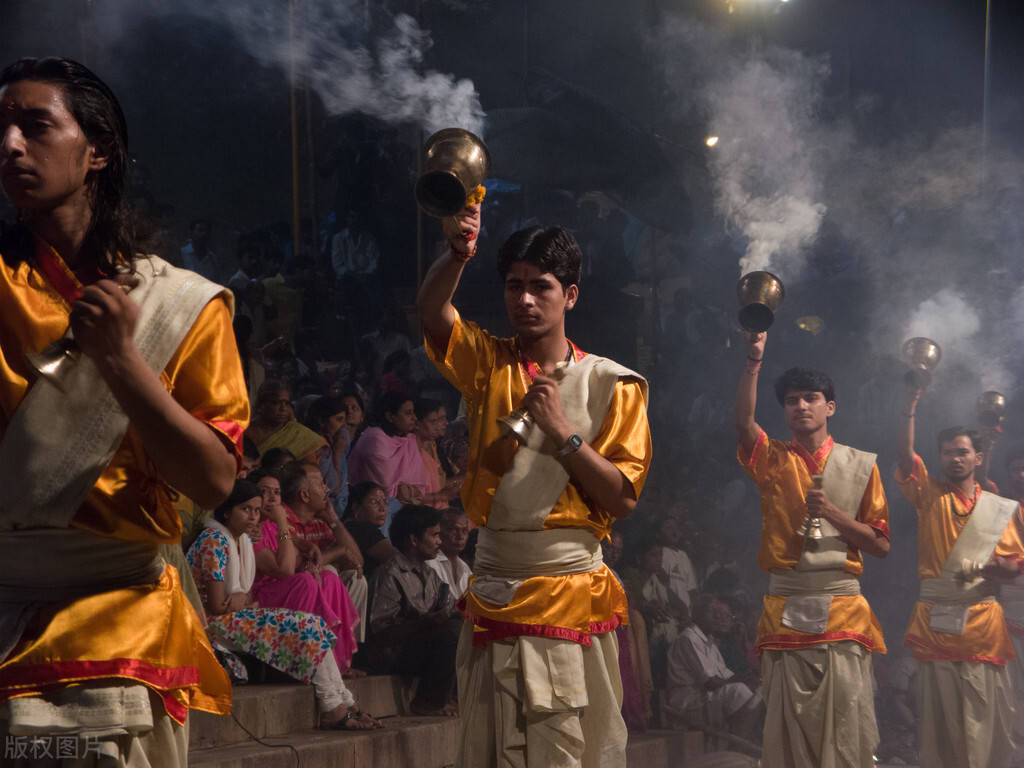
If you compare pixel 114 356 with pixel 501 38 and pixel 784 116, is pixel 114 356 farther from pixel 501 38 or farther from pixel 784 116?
pixel 784 116

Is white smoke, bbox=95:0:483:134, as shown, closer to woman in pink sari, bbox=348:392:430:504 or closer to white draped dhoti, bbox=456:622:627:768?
woman in pink sari, bbox=348:392:430:504

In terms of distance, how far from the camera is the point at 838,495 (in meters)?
6.30

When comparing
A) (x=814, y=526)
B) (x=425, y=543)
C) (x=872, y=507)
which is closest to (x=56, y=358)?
(x=814, y=526)

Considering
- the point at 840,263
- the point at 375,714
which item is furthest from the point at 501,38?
the point at 375,714

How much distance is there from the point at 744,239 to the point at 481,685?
9.66 m

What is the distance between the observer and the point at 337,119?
342 inches

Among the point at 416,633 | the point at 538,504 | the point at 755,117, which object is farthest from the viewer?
the point at 755,117

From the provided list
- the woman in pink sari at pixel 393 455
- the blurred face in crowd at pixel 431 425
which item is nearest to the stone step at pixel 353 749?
the woman in pink sari at pixel 393 455

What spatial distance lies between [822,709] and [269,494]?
291 centimetres

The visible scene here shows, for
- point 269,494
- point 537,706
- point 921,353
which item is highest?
point 921,353

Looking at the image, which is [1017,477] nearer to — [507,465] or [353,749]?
[353,749]

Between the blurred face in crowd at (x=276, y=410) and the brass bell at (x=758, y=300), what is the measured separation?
258 cm

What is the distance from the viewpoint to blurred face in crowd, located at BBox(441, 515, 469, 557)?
6.96m

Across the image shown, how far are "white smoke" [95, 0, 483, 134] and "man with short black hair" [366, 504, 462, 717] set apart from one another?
3.60 metres
